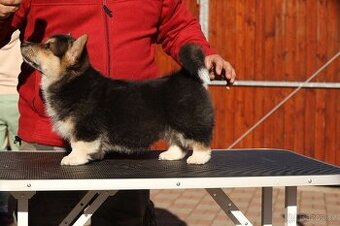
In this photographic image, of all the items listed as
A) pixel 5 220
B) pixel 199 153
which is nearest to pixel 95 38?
pixel 199 153

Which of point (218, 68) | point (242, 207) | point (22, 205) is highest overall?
point (218, 68)

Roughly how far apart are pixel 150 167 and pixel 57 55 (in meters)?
0.76

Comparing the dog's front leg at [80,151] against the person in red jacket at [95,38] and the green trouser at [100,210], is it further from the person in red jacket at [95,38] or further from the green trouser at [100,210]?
the green trouser at [100,210]

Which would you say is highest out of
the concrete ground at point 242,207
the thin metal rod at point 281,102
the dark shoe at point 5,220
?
the thin metal rod at point 281,102

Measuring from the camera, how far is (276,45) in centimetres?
860

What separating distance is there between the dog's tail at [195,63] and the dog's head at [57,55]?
0.54 meters

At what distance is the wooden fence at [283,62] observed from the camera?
28.0ft

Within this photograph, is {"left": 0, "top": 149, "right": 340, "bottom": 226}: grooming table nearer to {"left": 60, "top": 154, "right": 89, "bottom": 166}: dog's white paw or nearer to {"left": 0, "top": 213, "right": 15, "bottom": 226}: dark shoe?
{"left": 60, "top": 154, "right": 89, "bottom": 166}: dog's white paw

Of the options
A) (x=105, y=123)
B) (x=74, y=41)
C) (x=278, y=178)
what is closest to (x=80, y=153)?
(x=105, y=123)

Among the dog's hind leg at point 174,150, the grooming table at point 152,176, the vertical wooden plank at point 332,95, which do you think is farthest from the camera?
the vertical wooden plank at point 332,95

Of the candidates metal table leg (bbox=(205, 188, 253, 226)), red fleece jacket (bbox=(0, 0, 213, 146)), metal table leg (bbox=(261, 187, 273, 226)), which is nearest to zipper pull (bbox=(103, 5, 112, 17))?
red fleece jacket (bbox=(0, 0, 213, 146))

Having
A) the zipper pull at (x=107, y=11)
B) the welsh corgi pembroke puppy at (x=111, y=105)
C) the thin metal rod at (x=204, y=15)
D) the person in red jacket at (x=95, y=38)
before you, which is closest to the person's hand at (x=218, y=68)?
the person in red jacket at (x=95, y=38)

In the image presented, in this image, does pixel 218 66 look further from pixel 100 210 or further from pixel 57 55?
pixel 100 210

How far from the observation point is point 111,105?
134 inches
